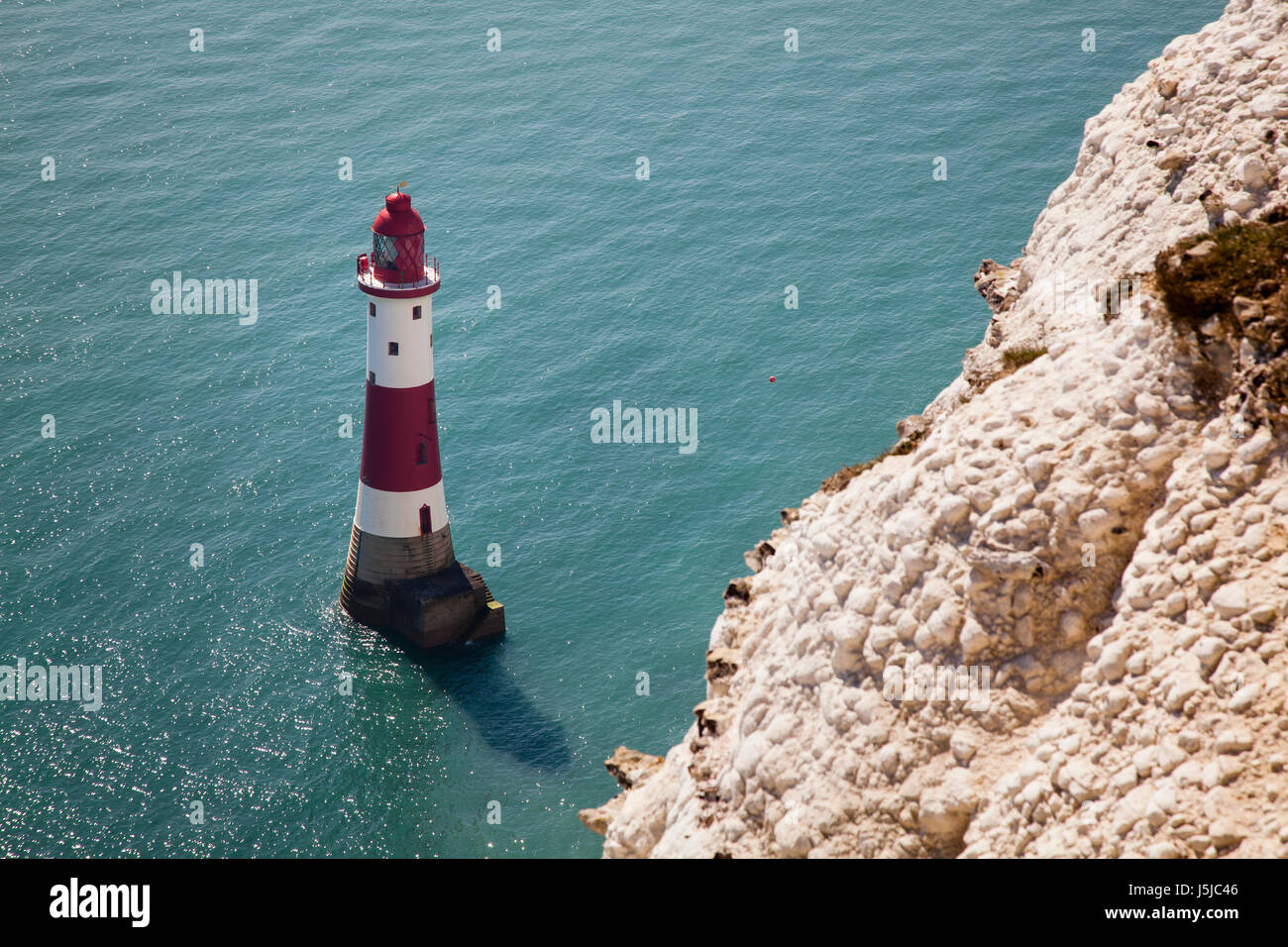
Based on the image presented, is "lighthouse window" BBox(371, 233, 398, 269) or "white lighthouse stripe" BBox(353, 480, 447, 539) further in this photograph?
"white lighthouse stripe" BBox(353, 480, 447, 539)

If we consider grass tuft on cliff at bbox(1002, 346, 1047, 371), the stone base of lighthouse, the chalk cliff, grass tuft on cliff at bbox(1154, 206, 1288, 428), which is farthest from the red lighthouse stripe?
grass tuft on cliff at bbox(1154, 206, 1288, 428)

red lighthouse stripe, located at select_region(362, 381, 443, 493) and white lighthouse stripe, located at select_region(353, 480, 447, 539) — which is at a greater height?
red lighthouse stripe, located at select_region(362, 381, 443, 493)

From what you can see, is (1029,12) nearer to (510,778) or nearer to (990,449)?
(510,778)

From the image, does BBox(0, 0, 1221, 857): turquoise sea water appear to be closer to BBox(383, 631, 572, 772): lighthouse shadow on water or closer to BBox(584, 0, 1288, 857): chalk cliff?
BBox(383, 631, 572, 772): lighthouse shadow on water

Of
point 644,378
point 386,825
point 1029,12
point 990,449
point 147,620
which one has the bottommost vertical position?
point 386,825

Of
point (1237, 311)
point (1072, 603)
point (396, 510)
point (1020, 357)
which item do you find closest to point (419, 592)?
point (396, 510)

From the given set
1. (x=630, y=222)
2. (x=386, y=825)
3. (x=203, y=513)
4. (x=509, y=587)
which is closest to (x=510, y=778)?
(x=386, y=825)
